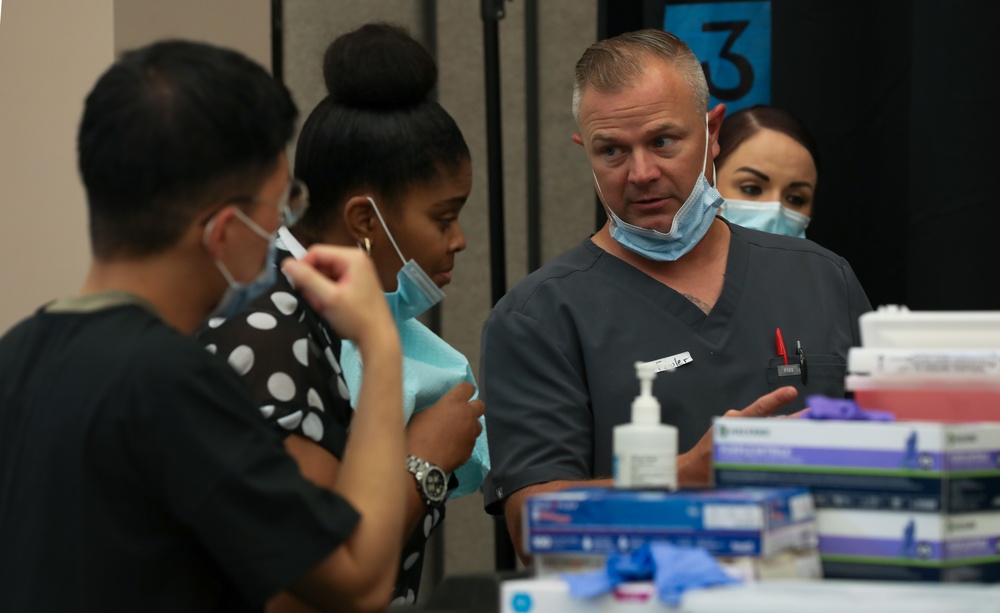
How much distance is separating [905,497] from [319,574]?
524 mm

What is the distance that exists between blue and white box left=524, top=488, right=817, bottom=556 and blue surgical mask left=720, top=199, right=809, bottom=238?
5.24 ft

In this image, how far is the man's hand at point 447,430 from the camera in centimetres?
152

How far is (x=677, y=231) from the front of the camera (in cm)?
189

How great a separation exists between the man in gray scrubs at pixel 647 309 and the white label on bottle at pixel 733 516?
736mm

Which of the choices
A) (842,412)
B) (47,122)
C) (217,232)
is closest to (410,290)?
(217,232)

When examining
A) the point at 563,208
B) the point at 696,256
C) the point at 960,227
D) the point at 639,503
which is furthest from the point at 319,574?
the point at 563,208

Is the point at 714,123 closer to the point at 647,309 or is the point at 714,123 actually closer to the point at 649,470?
the point at 647,309

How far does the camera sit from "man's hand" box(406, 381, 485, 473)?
4.99ft

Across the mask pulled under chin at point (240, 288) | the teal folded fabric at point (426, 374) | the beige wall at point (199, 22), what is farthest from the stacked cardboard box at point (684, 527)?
the beige wall at point (199, 22)

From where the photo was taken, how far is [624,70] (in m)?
1.88

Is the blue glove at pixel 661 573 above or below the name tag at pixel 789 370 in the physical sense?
above

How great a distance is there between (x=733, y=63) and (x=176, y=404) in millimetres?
1919

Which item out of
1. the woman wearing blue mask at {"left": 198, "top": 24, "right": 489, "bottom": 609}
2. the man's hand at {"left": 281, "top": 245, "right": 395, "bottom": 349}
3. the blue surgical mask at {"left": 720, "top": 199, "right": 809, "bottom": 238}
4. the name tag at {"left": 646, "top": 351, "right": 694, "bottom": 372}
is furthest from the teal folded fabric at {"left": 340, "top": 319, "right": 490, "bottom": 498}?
the blue surgical mask at {"left": 720, "top": 199, "right": 809, "bottom": 238}

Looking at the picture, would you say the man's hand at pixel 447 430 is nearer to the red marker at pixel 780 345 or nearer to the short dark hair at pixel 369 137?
the short dark hair at pixel 369 137
